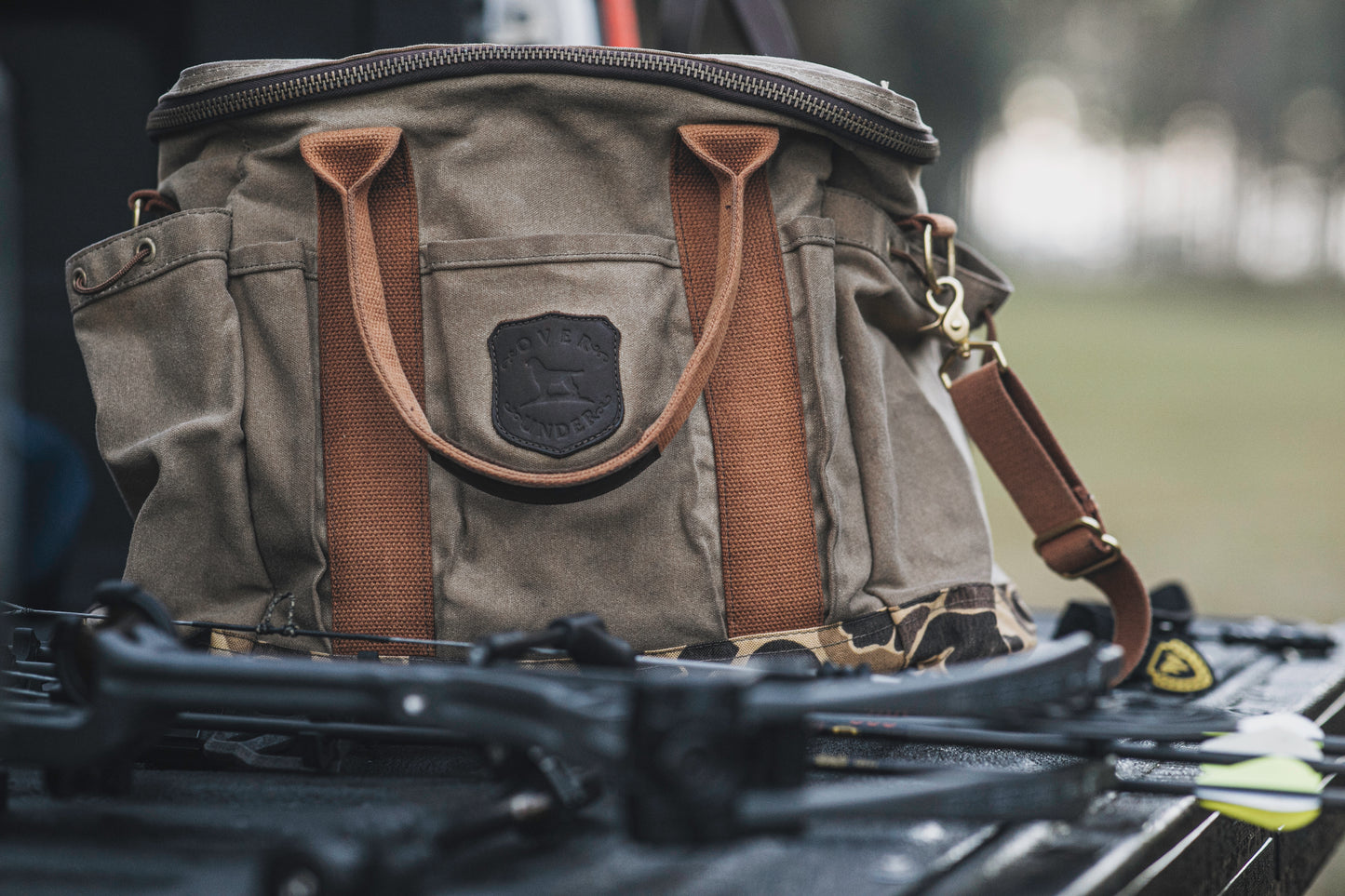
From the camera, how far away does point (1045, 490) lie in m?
1.00

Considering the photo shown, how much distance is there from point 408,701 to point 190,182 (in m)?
0.62

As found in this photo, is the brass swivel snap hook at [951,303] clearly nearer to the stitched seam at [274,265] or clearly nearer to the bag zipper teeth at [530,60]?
the bag zipper teeth at [530,60]

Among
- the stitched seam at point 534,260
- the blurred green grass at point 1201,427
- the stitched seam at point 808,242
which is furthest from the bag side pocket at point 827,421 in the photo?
the blurred green grass at point 1201,427

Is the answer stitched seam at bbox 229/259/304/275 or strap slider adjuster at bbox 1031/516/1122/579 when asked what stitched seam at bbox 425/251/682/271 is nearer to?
stitched seam at bbox 229/259/304/275

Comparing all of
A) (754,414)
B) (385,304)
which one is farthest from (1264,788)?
(385,304)

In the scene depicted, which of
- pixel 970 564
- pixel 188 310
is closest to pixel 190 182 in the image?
pixel 188 310

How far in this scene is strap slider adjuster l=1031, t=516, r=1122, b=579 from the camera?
3.22 ft

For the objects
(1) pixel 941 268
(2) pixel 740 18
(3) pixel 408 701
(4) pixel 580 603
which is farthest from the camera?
(2) pixel 740 18

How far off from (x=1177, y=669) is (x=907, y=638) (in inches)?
12.3

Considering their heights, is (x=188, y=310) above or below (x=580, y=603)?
above

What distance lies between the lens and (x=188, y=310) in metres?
0.91

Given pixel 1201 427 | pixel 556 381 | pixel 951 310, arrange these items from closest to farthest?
pixel 556 381 < pixel 951 310 < pixel 1201 427

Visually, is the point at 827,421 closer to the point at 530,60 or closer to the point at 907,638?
the point at 907,638

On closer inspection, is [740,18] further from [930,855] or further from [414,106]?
[930,855]
